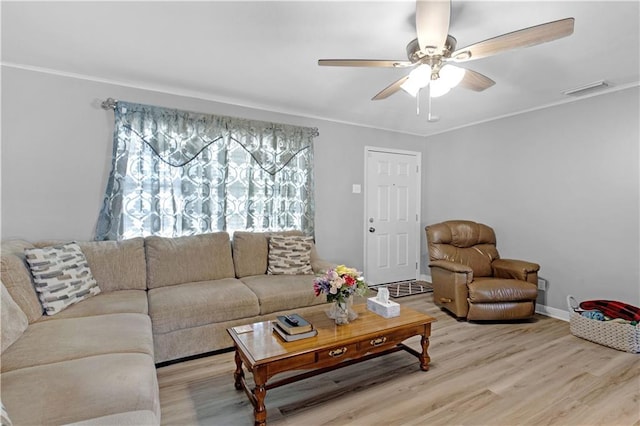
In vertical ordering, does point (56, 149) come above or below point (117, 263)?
above

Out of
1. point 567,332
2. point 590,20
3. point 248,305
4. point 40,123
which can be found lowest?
point 567,332

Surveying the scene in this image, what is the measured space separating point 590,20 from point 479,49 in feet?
2.87

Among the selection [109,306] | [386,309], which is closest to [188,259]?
[109,306]

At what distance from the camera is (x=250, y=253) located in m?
3.27

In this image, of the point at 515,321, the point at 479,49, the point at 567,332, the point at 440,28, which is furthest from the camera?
the point at 515,321

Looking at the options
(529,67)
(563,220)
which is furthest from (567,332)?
(529,67)

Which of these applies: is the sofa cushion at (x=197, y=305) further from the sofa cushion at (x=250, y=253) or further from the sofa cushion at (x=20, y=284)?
the sofa cushion at (x=20, y=284)

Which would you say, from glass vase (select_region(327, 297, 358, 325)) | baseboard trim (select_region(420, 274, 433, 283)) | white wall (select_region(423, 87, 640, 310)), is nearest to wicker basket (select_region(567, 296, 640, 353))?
white wall (select_region(423, 87, 640, 310))

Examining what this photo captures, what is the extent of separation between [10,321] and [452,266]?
355 centimetres

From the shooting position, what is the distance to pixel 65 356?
5.15ft

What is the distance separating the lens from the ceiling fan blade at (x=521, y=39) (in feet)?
4.68

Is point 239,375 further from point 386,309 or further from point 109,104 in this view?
point 109,104

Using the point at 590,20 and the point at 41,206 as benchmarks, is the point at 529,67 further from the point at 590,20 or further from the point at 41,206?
the point at 41,206

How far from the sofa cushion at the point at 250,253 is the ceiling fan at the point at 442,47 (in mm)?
2029
